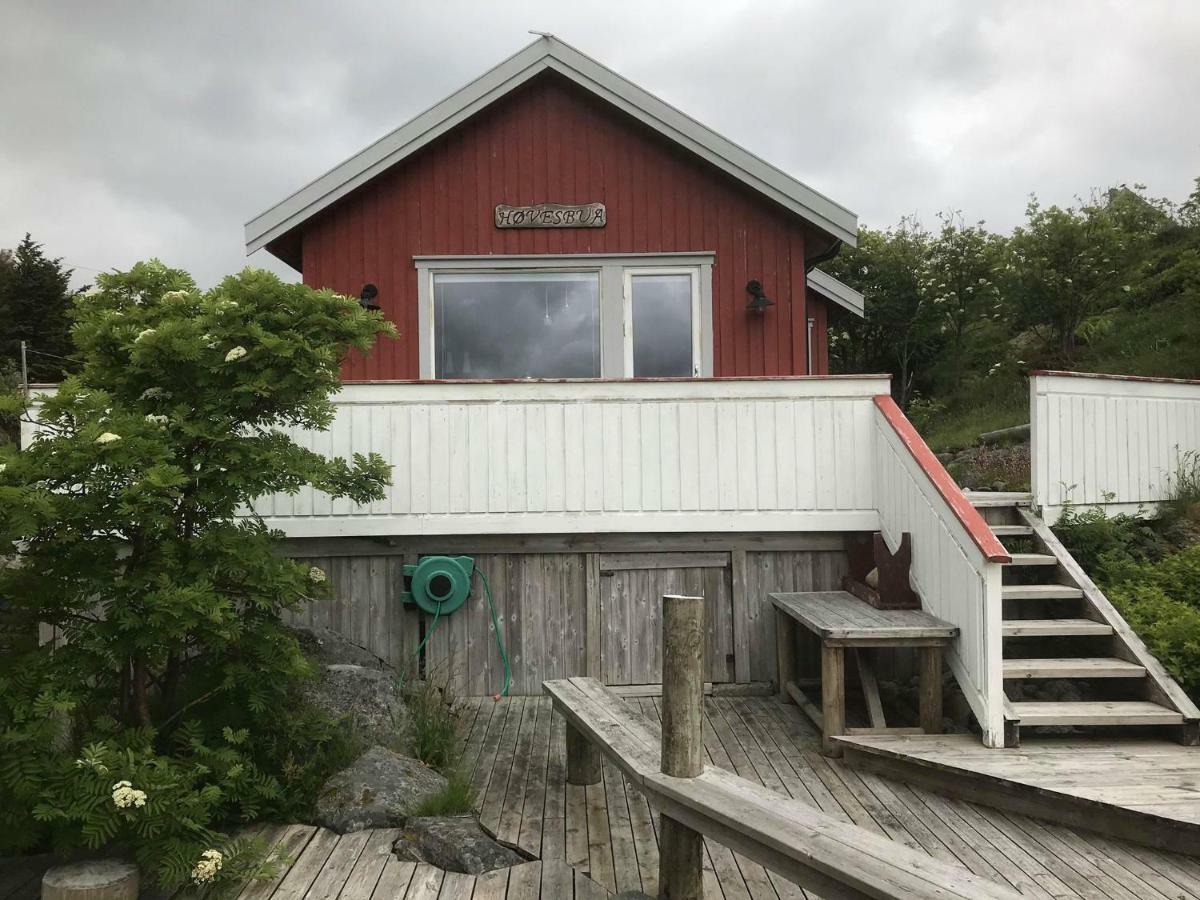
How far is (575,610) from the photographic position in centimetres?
686

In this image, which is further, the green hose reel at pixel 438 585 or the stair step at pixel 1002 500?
the stair step at pixel 1002 500

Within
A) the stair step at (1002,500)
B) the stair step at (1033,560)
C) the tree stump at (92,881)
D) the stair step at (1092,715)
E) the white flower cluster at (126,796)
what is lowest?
the tree stump at (92,881)

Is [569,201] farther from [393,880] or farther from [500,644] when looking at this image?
[393,880]

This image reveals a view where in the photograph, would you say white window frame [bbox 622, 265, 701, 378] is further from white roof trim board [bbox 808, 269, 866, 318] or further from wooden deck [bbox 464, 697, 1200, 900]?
wooden deck [bbox 464, 697, 1200, 900]

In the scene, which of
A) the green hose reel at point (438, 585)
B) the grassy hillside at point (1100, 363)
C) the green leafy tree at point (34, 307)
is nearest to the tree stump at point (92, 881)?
the green hose reel at point (438, 585)

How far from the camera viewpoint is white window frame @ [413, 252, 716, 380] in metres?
8.24

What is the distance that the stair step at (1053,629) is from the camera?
5648 millimetres

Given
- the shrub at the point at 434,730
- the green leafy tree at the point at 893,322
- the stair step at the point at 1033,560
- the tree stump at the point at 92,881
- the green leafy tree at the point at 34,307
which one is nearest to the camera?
the tree stump at the point at 92,881

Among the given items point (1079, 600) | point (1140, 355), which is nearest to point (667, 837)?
point (1079, 600)

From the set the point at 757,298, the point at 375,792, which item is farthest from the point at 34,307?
the point at 375,792

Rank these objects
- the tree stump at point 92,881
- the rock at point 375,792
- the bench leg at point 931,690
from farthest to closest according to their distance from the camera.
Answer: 1. the bench leg at point 931,690
2. the rock at point 375,792
3. the tree stump at point 92,881

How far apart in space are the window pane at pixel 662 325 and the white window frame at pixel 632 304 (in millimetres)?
31

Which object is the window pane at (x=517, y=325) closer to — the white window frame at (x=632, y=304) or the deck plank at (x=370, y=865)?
the white window frame at (x=632, y=304)

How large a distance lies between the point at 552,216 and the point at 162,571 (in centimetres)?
527
